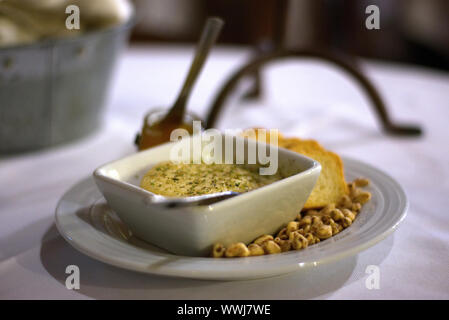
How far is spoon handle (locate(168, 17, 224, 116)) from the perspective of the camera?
2.28 ft

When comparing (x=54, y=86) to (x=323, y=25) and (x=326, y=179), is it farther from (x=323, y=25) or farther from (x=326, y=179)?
(x=323, y=25)

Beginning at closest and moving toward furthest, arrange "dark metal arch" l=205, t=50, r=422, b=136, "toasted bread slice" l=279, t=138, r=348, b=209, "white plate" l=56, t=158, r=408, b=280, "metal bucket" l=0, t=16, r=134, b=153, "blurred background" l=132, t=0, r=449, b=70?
"white plate" l=56, t=158, r=408, b=280 → "toasted bread slice" l=279, t=138, r=348, b=209 → "metal bucket" l=0, t=16, r=134, b=153 → "dark metal arch" l=205, t=50, r=422, b=136 → "blurred background" l=132, t=0, r=449, b=70

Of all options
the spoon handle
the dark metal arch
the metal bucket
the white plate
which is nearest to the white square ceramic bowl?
the white plate

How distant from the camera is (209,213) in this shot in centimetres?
47

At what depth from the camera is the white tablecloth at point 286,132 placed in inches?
19.5

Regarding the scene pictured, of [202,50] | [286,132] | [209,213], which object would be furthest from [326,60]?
[209,213]

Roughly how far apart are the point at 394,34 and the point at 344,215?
2311 millimetres

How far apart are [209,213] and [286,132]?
0.58 metres

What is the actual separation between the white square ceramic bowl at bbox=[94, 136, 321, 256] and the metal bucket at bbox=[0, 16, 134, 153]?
13.9 inches

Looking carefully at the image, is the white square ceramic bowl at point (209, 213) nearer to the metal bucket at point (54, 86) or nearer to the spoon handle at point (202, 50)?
the spoon handle at point (202, 50)

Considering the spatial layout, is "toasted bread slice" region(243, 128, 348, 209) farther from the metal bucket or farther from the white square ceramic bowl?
the metal bucket

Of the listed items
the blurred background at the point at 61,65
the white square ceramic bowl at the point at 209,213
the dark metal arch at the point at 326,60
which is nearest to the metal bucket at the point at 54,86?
the blurred background at the point at 61,65
